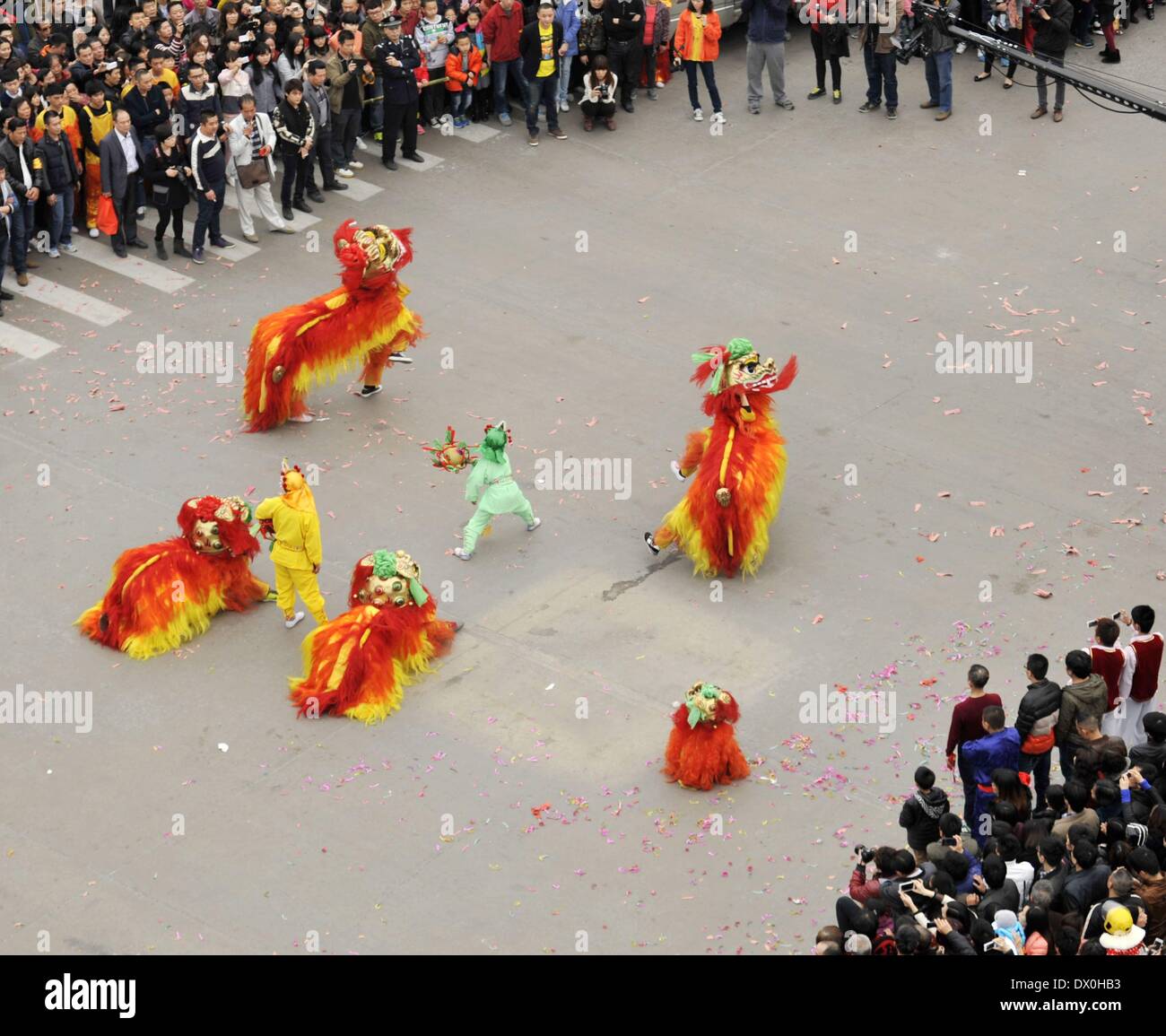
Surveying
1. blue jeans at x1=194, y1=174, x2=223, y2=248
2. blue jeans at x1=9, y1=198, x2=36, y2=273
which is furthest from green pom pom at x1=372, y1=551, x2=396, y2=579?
blue jeans at x1=9, y1=198, x2=36, y2=273

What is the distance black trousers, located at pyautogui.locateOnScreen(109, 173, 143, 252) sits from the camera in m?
21.3

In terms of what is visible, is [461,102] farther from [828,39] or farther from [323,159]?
[828,39]

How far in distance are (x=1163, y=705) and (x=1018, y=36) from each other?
1233cm

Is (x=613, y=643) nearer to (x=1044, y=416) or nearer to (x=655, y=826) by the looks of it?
(x=655, y=826)

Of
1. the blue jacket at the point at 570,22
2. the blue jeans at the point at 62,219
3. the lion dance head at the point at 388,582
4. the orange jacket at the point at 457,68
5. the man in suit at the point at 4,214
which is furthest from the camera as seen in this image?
the blue jacket at the point at 570,22

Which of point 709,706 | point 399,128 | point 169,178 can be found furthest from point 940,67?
point 709,706

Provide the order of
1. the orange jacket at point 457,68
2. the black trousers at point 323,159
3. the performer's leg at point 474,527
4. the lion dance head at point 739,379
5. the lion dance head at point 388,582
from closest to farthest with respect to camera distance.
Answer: the lion dance head at point 388,582 → the lion dance head at point 739,379 → the performer's leg at point 474,527 → the black trousers at point 323,159 → the orange jacket at point 457,68

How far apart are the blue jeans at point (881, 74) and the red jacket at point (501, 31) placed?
3.87 metres

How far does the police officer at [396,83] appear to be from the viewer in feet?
75.0
